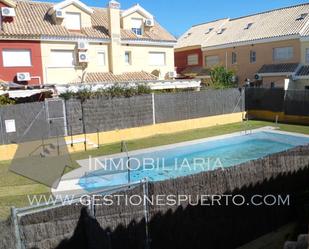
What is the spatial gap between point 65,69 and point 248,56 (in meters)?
20.4

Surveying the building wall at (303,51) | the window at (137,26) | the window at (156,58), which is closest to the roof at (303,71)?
the building wall at (303,51)

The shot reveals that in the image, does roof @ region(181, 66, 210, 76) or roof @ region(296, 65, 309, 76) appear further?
roof @ region(181, 66, 210, 76)

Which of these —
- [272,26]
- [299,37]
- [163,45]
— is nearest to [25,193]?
[163,45]

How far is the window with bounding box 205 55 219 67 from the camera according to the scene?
42791 mm

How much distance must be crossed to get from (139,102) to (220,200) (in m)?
16.5

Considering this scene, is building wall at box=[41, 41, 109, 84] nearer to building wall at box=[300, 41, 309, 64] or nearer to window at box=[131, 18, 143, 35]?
window at box=[131, 18, 143, 35]

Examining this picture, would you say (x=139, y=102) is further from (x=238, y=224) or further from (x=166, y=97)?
(x=238, y=224)

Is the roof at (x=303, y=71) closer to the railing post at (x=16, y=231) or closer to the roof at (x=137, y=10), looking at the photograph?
the roof at (x=137, y=10)

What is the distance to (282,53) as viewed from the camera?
35906mm

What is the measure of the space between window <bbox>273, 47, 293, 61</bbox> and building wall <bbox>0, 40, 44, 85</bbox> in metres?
23.0

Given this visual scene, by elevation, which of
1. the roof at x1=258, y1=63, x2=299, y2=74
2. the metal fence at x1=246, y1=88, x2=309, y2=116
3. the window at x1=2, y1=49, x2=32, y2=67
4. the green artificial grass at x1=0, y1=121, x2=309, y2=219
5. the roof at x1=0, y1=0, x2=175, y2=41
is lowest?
the green artificial grass at x1=0, y1=121, x2=309, y2=219

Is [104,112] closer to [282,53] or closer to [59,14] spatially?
[59,14]

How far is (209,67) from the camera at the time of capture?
143 ft

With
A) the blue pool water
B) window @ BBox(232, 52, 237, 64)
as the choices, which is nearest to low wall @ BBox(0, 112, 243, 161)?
the blue pool water
